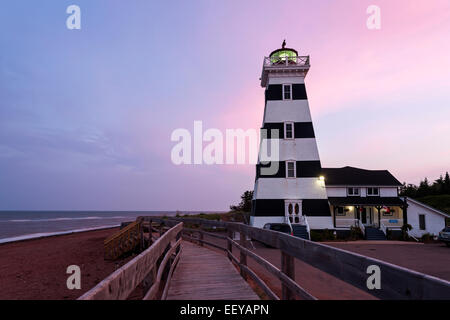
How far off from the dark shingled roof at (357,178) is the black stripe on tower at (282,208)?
539 centimetres

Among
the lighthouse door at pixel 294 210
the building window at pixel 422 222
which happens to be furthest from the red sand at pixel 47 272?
the building window at pixel 422 222

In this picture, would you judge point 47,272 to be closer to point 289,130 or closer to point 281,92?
point 289,130

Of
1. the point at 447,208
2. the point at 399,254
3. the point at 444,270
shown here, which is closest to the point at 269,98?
the point at 399,254

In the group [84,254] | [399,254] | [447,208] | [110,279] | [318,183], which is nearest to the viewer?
[110,279]

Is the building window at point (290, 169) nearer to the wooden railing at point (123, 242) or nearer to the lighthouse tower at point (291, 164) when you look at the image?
the lighthouse tower at point (291, 164)

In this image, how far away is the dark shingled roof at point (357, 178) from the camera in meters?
27.4

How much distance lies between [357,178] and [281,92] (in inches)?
470

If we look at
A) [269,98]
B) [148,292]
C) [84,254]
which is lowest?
[84,254]

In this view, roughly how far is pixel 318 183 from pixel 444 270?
12151 millimetres

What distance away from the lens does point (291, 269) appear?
363 cm

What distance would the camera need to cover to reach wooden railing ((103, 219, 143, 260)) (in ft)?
55.0

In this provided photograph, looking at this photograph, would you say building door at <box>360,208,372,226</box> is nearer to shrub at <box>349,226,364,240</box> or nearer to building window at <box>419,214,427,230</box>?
shrub at <box>349,226,364,240</box>

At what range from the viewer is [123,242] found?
17.2 metres
